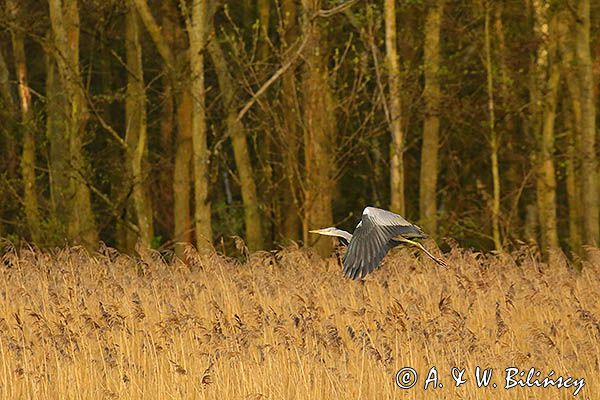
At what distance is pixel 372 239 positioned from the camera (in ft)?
29.6

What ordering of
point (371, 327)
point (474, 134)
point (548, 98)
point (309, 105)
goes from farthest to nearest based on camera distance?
point (474, 134), point (548, 98), point (309, 105), point (371, 327)

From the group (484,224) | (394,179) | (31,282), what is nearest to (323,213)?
(394,179)

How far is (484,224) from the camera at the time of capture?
73.4 ft

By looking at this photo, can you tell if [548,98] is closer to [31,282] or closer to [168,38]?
[168,38]

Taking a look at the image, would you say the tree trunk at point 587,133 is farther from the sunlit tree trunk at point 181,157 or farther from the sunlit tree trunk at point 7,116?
the sunlit tree trunk at point 7,116

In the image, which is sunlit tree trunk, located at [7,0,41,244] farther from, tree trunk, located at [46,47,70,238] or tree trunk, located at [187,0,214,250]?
tree trunk, located at [187,0,214,250]

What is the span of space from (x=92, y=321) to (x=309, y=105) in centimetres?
989

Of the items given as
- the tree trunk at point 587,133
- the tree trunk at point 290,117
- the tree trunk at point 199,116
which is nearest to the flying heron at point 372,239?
the tree trunk at point 199,116

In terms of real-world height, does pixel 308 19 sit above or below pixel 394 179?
above

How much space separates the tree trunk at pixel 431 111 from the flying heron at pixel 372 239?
10771 mm

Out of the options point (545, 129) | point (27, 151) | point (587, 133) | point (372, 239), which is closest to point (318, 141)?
point (587, 133)

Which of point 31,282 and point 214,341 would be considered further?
point 31,282

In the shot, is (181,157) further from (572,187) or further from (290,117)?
(572,187)

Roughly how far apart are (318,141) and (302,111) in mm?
3141
